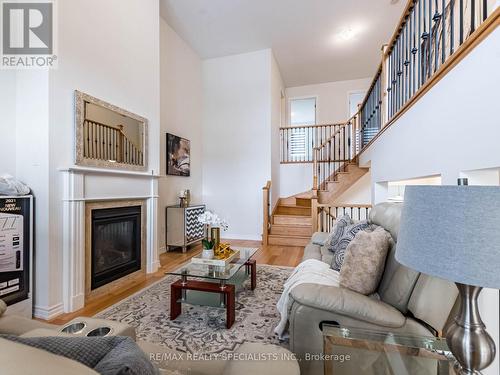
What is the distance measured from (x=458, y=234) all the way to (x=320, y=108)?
758 cm

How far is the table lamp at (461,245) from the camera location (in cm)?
62

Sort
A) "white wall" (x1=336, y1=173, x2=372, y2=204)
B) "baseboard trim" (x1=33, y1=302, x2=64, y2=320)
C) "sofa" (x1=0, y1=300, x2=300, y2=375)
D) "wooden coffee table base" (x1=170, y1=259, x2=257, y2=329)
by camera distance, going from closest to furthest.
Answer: "sofa" (x1=0, y1=300, x2=300, y2=375)
"wooden coffee table base" (x1=170, y1=259, x2=257, y2=329)
"baseboard trim" (x1=33, y1=302, x2=64, y2=320)
"white wall" (x1=336, y1=173, x2=372, y2=204)

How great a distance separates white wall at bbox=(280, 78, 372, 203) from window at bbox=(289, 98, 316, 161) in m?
0.16

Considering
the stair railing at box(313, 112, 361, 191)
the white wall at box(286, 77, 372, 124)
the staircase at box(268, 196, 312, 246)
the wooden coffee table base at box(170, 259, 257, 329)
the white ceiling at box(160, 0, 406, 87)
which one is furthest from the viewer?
the white wall at box(286, 77, 372, 124)

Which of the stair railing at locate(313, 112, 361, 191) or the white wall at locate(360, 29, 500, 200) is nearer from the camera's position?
the white wall at locate(360, 29, 500, 200)

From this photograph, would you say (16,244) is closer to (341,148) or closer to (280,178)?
(280,178)

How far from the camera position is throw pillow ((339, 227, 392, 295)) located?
152 centimetres

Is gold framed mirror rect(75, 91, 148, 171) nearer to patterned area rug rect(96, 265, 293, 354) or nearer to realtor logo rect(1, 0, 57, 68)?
realtor logo rect(1, 0, 57, 68)

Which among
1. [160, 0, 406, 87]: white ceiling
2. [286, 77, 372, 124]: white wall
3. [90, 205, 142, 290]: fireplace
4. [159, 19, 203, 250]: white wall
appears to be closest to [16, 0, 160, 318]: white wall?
[90, 205, 142, 290]: fireplace

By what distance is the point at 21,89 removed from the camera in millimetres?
2273

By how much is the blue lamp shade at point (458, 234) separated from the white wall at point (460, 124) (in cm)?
64

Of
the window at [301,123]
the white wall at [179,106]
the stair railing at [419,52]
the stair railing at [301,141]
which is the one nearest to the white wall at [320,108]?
the window at [301,123]

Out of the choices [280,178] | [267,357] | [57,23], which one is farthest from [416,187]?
[280,178]

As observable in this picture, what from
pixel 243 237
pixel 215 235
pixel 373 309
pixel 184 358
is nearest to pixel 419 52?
pixel 373 309
